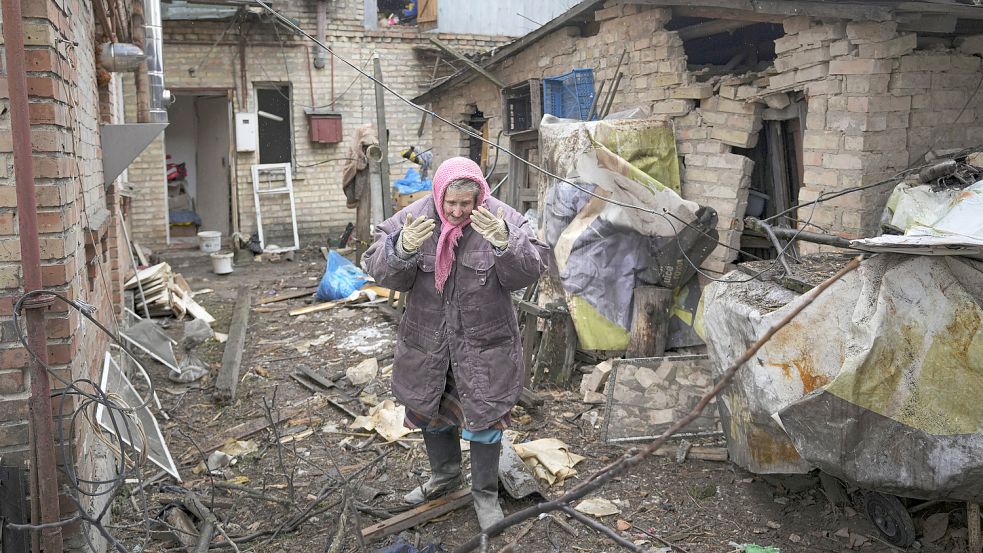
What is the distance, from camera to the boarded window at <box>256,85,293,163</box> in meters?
14.3

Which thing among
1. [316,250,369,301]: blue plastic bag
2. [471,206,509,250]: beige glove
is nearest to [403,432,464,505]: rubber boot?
[471,206,509,250]: beige glove

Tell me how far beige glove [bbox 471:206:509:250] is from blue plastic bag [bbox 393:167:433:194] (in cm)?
999

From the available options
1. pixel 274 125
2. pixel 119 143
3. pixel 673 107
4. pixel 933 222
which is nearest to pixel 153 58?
pixel 119 143

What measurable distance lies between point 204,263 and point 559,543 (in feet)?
35.1

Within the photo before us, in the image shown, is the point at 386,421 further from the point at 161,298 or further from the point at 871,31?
the point at 161,298

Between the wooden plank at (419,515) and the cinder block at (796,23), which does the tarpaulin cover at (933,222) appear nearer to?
the cinder block at (796,23)

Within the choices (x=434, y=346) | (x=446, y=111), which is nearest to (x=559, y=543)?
(x=434, y=346)

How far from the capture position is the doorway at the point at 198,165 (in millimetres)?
14641

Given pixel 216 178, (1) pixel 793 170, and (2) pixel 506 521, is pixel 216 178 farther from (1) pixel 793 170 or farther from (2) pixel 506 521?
(2) pixel 506 521

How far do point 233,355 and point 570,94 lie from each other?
445cm

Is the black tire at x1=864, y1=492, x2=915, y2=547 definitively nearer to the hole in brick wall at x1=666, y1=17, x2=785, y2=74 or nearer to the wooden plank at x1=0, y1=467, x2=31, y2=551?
the wooden plank at x1=0, y1=467, x2=31, y2=551

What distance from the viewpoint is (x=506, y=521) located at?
142cm

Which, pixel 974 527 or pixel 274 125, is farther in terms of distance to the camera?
pixel 274 125

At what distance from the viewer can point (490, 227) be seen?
3.36m
